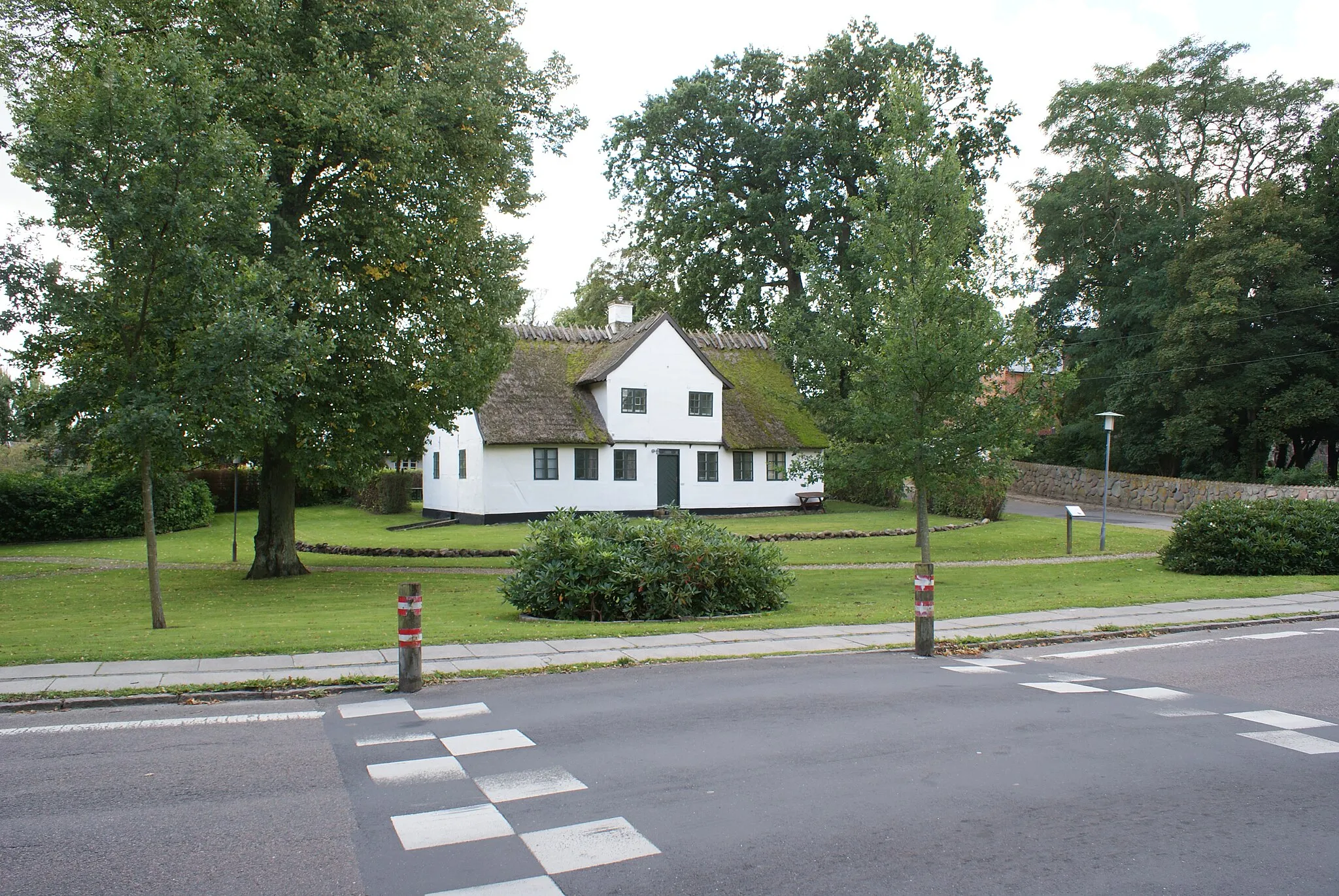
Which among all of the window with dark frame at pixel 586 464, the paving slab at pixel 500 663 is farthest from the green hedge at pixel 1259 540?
the window with dark frame at pixel 586 464

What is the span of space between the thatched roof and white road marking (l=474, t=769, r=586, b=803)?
28.0 metres

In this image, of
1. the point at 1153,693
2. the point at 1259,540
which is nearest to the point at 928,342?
the point at 1259,540

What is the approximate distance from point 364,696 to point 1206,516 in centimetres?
1809

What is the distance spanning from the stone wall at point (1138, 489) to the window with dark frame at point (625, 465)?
49.4 feet

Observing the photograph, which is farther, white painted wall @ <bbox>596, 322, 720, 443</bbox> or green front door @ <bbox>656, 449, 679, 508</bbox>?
green front door @ <bbox>656, 449, 679, 508</bbox>

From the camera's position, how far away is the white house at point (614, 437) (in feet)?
117

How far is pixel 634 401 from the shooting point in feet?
123

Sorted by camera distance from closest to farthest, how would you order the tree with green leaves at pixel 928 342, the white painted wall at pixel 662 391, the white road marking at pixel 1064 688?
the white road marking at pixel 1064 688
the tree with green leaves at pixel 928 342
the white painted wall at pixel 662 391

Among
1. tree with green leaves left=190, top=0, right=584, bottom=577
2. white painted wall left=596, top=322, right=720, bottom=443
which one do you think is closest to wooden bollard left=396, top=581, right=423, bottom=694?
tree with green leaves left=190, top=0, right=584, bottom=577

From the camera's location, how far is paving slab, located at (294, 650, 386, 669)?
1005 cm

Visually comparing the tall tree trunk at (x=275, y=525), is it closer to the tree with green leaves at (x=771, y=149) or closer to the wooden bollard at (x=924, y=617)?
the wooden bollard at (x=924, y=617)

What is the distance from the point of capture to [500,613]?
14.7m

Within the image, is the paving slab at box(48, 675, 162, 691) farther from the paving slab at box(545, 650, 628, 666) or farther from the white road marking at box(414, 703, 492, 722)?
the paving slab at box(545, 650, 628, 666)

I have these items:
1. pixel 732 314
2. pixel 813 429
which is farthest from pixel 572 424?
pixel 732 314
